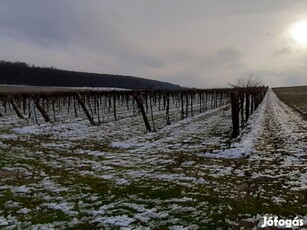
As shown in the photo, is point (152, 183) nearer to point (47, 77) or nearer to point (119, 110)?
Answer: point (119, 110)

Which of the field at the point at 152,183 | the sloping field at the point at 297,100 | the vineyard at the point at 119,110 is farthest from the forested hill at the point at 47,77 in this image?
the field at the point at 152,183

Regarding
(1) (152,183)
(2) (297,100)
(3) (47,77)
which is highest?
(3) (47,77)

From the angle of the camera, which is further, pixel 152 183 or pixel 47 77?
pixel 47 77

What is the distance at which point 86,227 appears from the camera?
655 centimetres

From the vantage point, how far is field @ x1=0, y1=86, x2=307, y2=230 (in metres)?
6.98

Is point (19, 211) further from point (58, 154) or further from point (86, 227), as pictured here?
point (58, 154)

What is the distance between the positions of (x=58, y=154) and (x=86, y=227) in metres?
8.85

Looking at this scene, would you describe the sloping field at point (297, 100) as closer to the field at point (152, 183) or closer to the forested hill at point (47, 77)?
the field at point (152, 183)

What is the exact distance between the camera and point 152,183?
9641mm

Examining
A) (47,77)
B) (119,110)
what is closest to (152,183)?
(119,110)

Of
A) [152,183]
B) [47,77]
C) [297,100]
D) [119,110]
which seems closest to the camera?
[152,183]

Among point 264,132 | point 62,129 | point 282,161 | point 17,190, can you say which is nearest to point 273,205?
point 282,161

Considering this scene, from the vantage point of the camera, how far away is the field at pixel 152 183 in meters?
6.98

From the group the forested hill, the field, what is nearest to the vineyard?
the field
